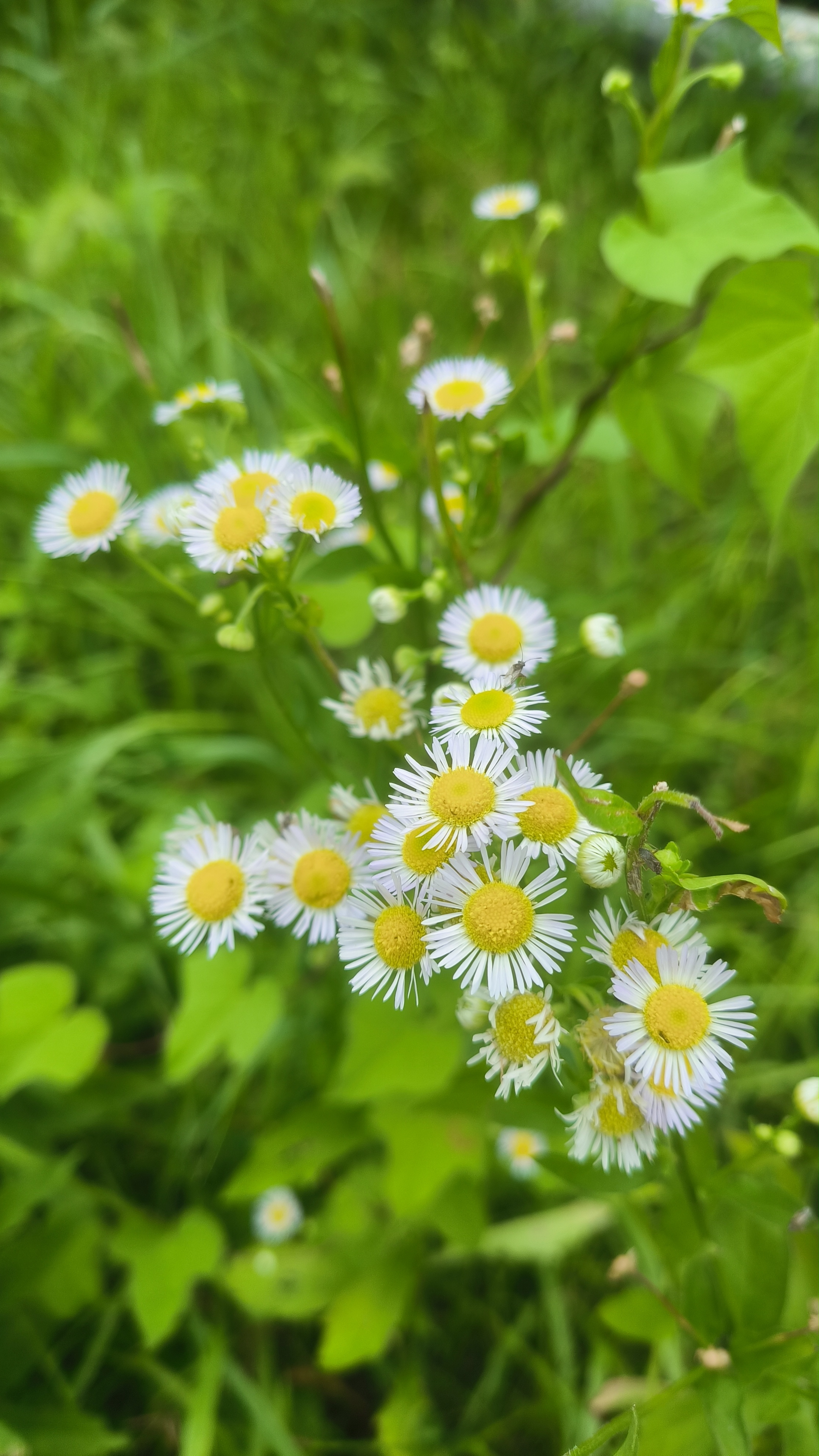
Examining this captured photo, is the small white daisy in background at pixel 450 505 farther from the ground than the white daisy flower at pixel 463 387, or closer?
closer

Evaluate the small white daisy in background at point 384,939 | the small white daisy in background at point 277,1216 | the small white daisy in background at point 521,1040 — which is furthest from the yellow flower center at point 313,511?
the small white daisy in background at point 277,1216

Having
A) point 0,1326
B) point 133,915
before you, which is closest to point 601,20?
point 133,915

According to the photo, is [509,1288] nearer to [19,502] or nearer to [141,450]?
[141,450]

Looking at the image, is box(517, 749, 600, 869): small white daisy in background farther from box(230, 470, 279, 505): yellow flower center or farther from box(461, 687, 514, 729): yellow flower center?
box(230, 470, 279, 505): yellow flower center

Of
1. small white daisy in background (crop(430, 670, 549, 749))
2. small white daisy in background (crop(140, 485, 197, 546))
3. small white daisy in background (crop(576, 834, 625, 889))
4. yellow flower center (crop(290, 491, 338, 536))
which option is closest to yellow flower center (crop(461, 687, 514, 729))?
small white daisy in background (crop(430, 670, 549, 749))

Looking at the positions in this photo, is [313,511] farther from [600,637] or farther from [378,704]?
[600,637]

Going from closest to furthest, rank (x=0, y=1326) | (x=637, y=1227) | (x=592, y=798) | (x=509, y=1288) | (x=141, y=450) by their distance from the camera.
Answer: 1. (x=592, y=798)
2. (x=637, y=1227)
3. (x=0, y=1326)
4. (x=509, y=1288)
5. (x=141, y=450)

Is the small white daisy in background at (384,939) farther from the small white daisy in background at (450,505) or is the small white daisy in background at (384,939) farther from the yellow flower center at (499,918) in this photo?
the small white daisy in background at (450,505)
